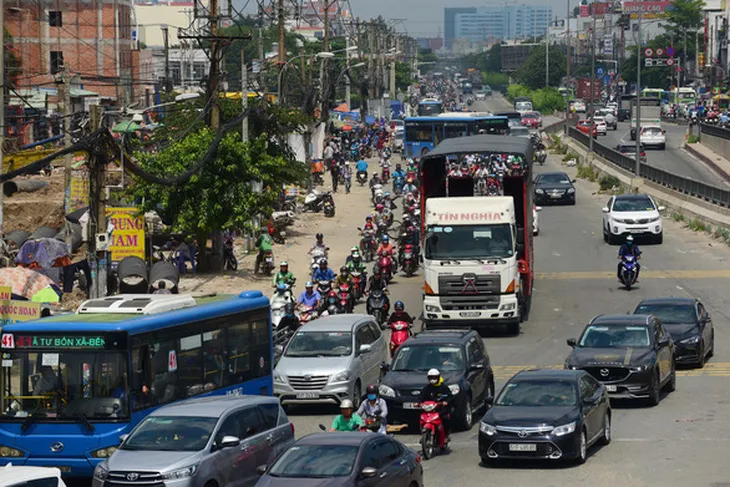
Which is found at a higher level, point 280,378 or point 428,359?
point 428,359

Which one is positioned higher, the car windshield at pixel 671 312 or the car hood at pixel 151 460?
the car hood at pixel 151 460

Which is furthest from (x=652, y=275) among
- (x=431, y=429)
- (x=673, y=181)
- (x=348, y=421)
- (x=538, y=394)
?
(x=348, y=421)

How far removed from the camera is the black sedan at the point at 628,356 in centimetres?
2362

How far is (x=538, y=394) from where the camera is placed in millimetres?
19922

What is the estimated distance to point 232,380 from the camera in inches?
819

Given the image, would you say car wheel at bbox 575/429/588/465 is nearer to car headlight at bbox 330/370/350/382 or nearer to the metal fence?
car headlight at bbox 330/370/350/382

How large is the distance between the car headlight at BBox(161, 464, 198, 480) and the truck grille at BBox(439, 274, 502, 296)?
53.5 feet

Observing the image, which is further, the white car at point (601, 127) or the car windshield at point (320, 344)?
the white car at point (601, 127)

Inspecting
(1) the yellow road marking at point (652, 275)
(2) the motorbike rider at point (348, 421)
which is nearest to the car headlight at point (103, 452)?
(2) the motorbike rider at point (348, 421)

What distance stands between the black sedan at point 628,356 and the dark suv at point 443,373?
68.9 inches

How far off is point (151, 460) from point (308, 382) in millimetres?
8440

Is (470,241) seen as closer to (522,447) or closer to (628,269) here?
(628,269)

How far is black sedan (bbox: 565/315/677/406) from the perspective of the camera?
23625 millimetres

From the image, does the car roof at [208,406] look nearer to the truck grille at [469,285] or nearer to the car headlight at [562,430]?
the car headlight at [562,430]
